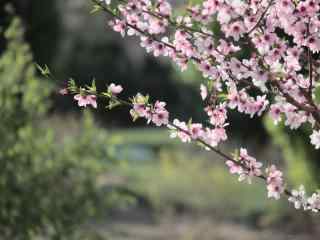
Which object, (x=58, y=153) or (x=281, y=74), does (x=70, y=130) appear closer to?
(x=58, y=153)

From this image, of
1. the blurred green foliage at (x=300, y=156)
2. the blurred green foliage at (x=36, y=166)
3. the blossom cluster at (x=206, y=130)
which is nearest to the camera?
the blossom cluster at (x=206, y=130)

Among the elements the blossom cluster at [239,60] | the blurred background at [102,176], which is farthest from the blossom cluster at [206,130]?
the blurred background at [102,176]

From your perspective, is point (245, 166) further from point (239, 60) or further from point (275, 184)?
point (239, 60)

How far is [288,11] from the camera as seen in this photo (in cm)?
254

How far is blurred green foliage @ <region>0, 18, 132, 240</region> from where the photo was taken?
19.4 feet

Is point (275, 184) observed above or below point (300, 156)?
below

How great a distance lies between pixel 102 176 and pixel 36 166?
5038mm

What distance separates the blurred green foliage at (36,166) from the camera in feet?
19.4

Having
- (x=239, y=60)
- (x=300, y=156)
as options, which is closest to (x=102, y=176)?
(x=300, y=156)

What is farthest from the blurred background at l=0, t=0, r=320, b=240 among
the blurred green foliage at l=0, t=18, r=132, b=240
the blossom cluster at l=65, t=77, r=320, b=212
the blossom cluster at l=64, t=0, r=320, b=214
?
the blossom cluster at l=64, t=0, r=320, b=214

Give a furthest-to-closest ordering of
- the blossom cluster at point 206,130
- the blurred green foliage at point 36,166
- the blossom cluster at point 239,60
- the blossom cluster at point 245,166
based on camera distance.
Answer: the blurred green foliage at point 36,166, the blossom cluster at point 245,166, the blossom cluster at point 206,130, the blossom cluster at point 239,60

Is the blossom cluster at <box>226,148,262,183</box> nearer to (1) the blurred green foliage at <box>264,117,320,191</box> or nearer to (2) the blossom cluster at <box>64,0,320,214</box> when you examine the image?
(2) the blossom cluster at <box>64,0,320,214</box>

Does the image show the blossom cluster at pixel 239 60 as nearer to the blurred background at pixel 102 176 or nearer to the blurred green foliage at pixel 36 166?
the blurred background at pixel 102 176

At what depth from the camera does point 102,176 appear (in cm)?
1110
